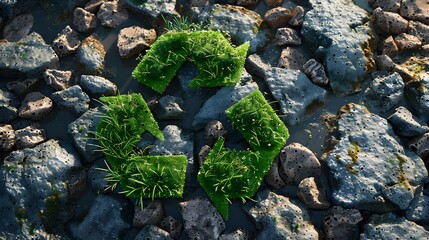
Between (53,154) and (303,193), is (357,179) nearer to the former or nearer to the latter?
(303,193)

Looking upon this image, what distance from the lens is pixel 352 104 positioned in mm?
7195

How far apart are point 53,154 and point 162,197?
5.45ft

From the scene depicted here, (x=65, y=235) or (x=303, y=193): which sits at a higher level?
(x=303, y=193)

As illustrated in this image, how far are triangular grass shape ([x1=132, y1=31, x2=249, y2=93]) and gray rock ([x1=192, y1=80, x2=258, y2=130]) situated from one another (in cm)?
13

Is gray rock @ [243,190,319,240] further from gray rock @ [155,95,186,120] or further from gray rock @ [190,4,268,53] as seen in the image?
gray rock @ [190,4,268,53]

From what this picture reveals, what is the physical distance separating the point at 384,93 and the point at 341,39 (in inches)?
41.8

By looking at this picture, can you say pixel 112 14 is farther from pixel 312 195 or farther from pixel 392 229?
pixel 392 229

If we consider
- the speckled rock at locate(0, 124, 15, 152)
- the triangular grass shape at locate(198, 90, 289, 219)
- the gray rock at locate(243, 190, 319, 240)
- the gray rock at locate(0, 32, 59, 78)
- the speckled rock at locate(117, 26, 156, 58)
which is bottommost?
the gray rock at locate(243, 190, 319, 240)

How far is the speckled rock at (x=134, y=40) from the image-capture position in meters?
Result: 7.55

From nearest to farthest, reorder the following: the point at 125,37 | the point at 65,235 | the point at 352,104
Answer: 1. the point at 65,235
2. the point at 352,104
3. the point at 125,37

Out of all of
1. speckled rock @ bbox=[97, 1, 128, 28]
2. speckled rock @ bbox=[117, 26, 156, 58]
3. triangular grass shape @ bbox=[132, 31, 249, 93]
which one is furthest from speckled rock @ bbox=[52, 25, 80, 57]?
triangular grass shape @ bbox=[132, 31, 249, 93]

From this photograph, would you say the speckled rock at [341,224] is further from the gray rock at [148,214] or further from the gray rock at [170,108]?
the gray rock at [170,108]

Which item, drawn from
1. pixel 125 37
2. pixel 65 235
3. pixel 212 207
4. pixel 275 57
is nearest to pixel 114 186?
pixel 65 235

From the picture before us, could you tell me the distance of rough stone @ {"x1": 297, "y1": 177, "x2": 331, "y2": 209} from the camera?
6.48 metres
